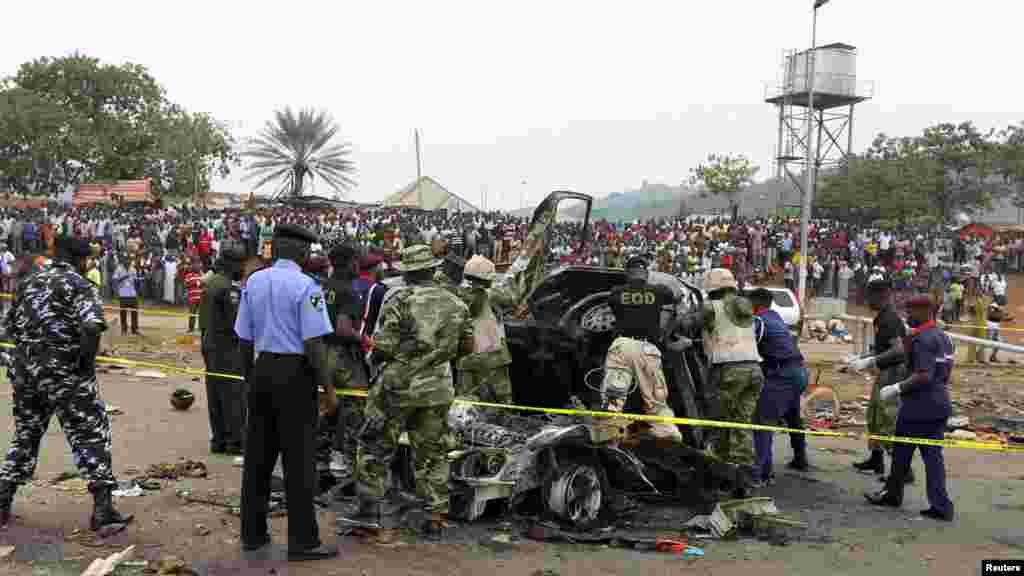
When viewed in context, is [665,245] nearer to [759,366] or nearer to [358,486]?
[759,366]

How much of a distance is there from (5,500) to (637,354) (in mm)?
4400

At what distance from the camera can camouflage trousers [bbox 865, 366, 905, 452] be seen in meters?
8.71

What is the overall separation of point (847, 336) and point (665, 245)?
321 inches

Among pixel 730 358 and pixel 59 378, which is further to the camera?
pixel 730 358

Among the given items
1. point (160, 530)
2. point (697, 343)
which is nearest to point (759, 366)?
point (697, 343)

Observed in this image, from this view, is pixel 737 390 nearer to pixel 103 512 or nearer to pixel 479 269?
pixel 479 269

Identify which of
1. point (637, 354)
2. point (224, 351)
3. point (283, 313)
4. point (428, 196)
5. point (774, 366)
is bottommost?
point (224, 351)

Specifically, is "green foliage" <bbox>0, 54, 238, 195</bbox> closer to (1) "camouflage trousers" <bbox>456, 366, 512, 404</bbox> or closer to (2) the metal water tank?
(2) the metal water tank

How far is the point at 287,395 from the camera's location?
5.50 metres

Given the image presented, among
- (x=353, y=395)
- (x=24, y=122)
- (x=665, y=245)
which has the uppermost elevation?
(x=24, y=122)

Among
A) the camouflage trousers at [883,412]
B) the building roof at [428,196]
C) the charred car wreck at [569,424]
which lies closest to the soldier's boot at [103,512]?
the charred car wreck at [569,424]

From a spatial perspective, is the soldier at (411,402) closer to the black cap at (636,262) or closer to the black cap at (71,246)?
the black cap at (71,246)

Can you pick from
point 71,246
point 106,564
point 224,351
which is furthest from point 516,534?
point 224,351

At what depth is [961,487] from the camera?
28.7 feet
